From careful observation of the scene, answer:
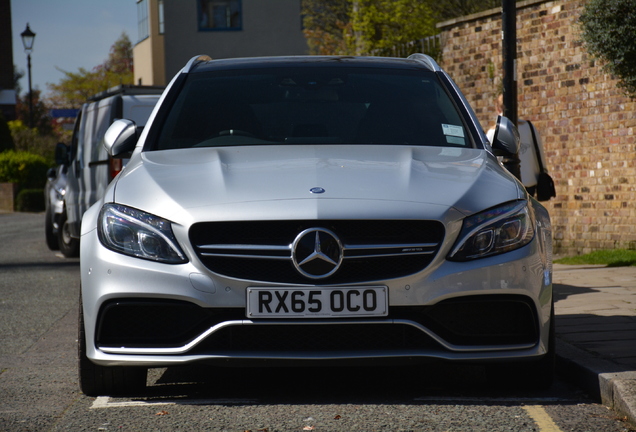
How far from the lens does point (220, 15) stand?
1575 inches

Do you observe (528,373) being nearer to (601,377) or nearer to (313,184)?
(601,377)

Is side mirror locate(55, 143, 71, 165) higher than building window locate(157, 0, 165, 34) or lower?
lower

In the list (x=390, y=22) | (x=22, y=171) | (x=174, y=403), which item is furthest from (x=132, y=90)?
(x=22, y=171)

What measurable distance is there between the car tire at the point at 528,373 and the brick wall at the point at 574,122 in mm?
7498

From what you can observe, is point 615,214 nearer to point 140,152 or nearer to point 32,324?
point 32,324

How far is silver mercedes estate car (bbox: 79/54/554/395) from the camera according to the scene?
14.1 ft

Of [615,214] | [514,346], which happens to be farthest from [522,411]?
[615,214]

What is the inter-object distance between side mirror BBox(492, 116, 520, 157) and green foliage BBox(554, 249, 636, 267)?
593cm

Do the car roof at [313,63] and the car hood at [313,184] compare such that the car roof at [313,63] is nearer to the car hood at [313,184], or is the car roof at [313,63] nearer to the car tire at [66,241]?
Result: the car hood at [313,184]

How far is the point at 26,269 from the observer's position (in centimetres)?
1258

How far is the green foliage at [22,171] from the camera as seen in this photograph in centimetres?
3300

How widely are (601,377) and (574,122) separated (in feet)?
28.1

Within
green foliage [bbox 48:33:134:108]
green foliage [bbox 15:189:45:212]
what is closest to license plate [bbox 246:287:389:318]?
green foliage [bbox 15:189:45:212]

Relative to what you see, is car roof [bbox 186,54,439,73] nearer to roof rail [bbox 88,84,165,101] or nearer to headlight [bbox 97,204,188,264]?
headlight [bbox 97,204,188,264]
